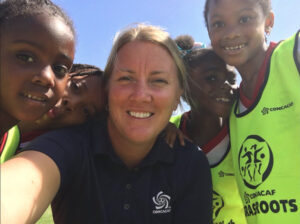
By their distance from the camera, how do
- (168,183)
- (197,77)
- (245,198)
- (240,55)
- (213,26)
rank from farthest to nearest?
(197,77), (213,26), (240,55), (245,198), (168,183)

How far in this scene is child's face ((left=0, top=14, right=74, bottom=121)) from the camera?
1691 millimetres

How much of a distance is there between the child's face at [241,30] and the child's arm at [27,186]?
2.02m

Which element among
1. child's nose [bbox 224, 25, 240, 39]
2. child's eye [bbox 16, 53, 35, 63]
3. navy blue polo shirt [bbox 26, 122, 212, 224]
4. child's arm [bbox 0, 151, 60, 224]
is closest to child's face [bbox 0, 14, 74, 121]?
child's eye [bbox 16, 53, 35, 63]

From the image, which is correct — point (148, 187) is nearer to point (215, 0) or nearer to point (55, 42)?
point (55, 42)

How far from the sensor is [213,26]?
283cm

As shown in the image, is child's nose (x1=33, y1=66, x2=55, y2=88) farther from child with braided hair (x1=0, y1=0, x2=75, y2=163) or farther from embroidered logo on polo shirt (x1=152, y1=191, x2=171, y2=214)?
embroidered logo on polo shirt (x1=152, y1=191, x2=171, y2=214)

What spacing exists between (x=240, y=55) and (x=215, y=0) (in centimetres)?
64

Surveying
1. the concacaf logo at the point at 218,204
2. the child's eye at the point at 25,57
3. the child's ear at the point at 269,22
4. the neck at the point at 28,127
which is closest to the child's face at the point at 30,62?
the child's eye at the point at 25,57

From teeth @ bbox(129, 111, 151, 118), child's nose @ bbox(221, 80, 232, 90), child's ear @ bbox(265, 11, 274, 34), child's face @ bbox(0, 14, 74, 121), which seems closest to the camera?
child's face @ bbox(0, 14, 74, 121)

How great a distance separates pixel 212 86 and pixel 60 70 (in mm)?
1751

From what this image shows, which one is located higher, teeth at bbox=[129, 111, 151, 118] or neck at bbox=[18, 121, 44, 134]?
neck at bbox=[18, 121, 44, 134]

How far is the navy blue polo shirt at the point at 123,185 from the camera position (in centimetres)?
180

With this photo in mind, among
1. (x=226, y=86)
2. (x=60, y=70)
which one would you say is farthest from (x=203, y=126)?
(x=60, y=70)

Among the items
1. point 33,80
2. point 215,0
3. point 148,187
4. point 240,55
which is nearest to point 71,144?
point 33,80
